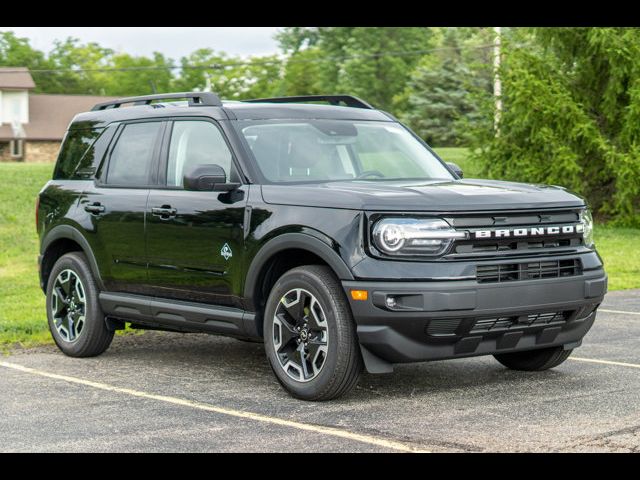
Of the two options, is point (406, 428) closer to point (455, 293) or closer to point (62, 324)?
point (455, 293)

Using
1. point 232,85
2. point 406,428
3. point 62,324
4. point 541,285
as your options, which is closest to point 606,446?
point 406,428

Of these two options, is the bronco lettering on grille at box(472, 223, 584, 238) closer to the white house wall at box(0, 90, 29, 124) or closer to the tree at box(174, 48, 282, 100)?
the white house wall at box(0, 90, 29, 124)

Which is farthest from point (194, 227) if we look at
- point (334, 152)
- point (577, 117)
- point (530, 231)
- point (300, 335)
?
point (577, 117)

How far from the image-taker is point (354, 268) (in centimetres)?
700

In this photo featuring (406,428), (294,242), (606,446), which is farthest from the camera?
(294,242)

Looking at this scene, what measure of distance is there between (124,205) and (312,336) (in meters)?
2.29

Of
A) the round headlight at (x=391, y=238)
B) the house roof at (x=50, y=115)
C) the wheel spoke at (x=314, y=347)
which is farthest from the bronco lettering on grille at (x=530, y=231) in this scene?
the house roof at (x=50, y=115)

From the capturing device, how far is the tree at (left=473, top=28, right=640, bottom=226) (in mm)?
26641

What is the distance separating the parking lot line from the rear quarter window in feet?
5.79

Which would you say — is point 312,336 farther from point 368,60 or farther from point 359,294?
point 368,60

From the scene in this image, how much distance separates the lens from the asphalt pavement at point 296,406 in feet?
20.0

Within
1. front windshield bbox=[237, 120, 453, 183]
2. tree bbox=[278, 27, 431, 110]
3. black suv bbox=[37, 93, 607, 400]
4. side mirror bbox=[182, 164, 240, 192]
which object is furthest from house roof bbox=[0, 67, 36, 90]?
side mirror bbox=[182, 164, 240, 192]

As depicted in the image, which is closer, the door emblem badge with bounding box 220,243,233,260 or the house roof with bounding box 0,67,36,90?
the door emblem badge with bounding box 220,243,233,260
